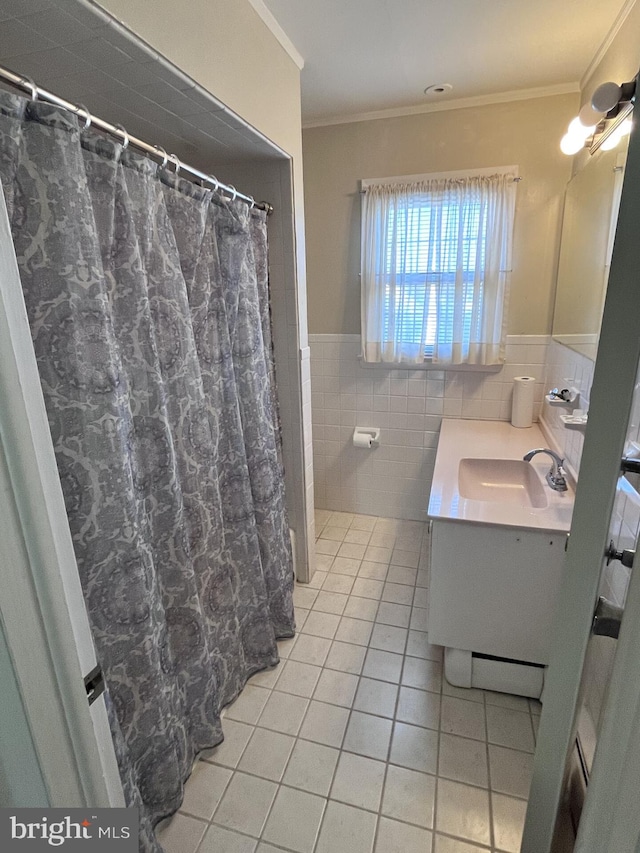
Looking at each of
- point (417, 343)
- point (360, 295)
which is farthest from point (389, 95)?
point (417, 343)

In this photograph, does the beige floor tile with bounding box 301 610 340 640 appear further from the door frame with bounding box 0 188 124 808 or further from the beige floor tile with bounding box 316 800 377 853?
the door frame with bounding box 0 188 124 808

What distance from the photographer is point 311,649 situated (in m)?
Answer: 1.93

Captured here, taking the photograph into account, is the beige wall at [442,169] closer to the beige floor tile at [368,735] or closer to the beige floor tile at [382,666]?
the beige floor tile at [382,666]

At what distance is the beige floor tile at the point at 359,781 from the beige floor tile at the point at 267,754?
183 mm

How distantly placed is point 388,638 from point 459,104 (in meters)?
2.66

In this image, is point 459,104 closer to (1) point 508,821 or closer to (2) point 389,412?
(2) point 389,412

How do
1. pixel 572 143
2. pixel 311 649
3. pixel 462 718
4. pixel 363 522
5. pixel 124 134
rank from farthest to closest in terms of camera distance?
pixel 363 522, pixel 311 649, pixel 572 143, pixel 462 718, pixel 124 134

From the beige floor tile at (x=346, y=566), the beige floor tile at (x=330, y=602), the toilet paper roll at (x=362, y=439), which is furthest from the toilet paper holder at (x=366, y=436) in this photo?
the beige floor tile at (x=330, y=602)

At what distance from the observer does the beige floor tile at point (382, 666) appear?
1.79m

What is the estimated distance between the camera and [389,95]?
220cm

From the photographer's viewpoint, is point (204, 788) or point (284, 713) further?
point (284, 713)

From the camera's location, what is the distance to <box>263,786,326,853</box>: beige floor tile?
4.10 feet

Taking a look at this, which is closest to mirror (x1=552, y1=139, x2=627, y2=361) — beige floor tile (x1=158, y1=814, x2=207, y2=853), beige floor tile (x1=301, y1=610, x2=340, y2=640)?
beige floor tile (x1=301, y1=610, x2=340, y2=640)

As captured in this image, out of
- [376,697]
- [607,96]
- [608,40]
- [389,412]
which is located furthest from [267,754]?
[608,40]
